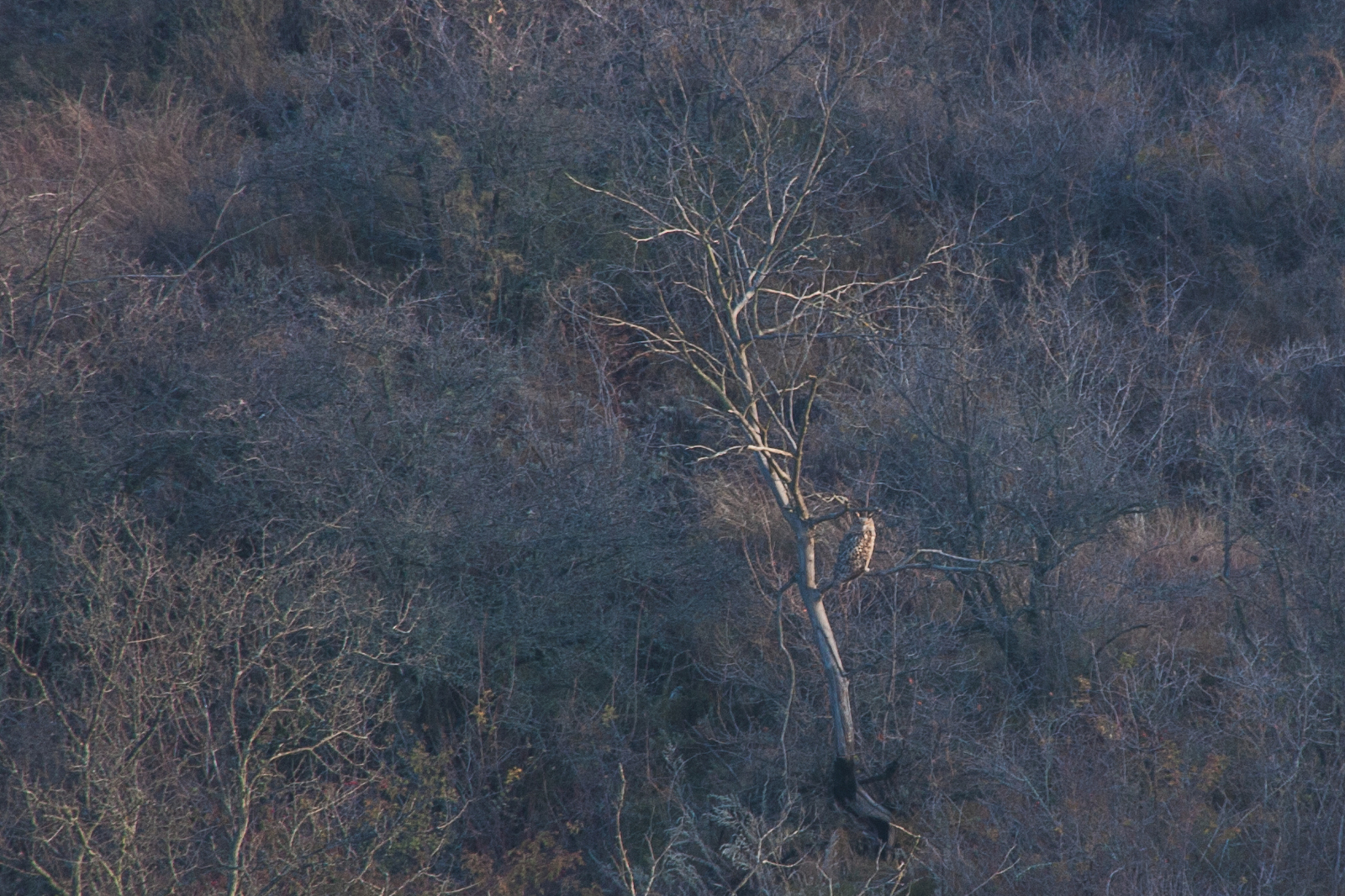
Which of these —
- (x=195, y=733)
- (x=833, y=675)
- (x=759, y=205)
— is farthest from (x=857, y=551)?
(x=759, y=205)

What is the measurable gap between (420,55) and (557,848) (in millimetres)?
10418

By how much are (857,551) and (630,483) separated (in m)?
4.13

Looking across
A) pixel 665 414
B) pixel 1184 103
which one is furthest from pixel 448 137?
pixel 1184 103

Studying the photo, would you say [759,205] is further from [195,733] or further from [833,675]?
[195,733]

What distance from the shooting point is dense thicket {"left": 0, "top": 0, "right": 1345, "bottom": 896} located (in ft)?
26.5

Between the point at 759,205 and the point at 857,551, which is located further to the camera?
the point at 759,205

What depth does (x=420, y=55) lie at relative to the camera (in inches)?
599

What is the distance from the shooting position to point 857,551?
7117 mm

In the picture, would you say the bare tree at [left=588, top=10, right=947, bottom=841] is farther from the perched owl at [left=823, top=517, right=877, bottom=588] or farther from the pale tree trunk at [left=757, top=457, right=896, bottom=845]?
the perched owl at [left=823, top=517, right=877, bottom=588]

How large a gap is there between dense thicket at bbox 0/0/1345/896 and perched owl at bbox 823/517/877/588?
45 centimetres

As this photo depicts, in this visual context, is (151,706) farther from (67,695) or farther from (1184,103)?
(1184,103)

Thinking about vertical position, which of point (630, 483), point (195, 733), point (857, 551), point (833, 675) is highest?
point (857, 551)

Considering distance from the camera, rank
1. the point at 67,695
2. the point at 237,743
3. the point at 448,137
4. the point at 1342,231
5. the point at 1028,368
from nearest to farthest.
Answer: the point at 237,743 < the point at 67,695 < the point at 1028,368 < the point at 448,137 < the point at 1342,231

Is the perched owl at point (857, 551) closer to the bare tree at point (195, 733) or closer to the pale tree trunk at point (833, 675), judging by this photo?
the pale tree trunk at point (833, 675)
